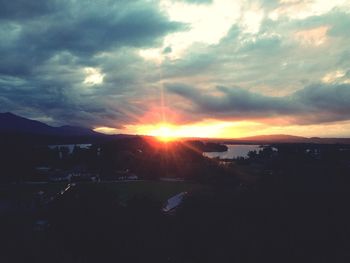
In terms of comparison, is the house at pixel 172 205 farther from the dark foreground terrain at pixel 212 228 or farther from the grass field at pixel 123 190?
the dark foreground terrain at pixel 212 228

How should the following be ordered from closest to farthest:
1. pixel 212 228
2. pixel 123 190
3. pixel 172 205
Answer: pixel 212 228, pixel 172 205, pixel 123 190

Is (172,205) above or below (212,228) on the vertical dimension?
below

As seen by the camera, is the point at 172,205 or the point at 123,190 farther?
the point at 123,190

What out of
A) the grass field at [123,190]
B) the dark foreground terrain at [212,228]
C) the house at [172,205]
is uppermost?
the dark foreground terrain at [212,228]

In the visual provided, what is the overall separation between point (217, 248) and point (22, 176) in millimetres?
67262

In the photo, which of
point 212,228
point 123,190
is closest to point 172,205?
point 123,190

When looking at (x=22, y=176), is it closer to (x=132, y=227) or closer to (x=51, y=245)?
(x=51, y=245)

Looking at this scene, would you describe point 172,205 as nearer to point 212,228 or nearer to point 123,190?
point 123,190

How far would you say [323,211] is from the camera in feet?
52.1

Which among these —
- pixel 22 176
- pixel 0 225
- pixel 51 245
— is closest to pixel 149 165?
pixel 22 176

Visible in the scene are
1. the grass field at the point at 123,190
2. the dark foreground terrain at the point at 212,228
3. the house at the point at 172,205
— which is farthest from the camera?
the grass field at the point at 123,190

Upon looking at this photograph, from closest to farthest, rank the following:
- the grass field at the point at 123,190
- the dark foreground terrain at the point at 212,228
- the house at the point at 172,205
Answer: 1. the dark foreground terrain at the point at 212,228
2. the house at the point at 172,205
3. the grass field at the point at 123,190

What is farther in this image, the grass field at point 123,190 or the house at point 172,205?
the grass field at point 123,190

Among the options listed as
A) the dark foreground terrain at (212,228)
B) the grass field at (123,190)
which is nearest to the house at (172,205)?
the grass field at (123,190)
